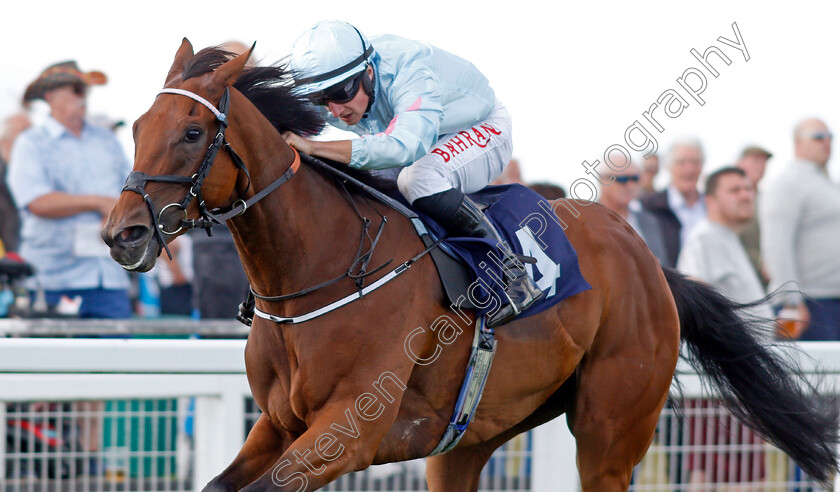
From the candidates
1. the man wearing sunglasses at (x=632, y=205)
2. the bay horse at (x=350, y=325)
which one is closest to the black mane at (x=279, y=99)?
the bay horse at (x=350, y=325)

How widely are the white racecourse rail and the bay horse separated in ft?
2.26

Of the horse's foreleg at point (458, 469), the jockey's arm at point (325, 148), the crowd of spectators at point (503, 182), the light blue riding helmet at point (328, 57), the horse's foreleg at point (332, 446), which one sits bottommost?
the horse's foreleg at point (458, 469)

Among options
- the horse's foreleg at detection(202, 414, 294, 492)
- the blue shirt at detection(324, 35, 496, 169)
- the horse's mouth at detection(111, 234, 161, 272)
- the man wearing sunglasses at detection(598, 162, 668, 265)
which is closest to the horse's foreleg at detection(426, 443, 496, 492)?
the horse's foreleg at detection(202, 414, 294, 492)

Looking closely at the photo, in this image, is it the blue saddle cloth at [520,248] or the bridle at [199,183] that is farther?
the blue saddle cloth at [520,248]

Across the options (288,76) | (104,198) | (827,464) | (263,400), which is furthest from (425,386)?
(104,198)

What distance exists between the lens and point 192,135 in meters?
2.51

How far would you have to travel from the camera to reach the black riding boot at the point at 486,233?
303 centimetres

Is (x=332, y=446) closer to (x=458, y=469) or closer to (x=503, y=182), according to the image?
(x=458, y=469)

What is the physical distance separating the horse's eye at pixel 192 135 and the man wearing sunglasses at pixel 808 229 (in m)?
4.40

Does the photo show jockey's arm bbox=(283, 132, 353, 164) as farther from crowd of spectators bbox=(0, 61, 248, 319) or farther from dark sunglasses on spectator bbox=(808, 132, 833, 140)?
dark sunglasses on spectator bbox=(808, 132, 833, 140)

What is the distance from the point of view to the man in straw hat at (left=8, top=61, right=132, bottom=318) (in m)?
4.69

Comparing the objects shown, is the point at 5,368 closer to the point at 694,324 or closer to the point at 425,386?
the point at 425,386

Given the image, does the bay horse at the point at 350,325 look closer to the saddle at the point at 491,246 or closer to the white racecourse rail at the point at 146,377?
the saddle at the point at 491,246

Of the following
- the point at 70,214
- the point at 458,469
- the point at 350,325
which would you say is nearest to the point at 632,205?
the point at 458,469
